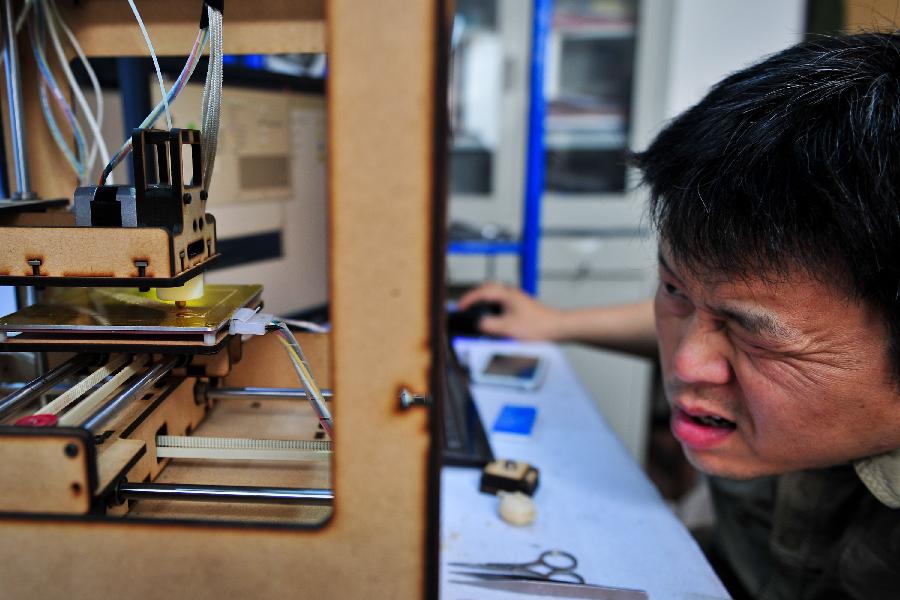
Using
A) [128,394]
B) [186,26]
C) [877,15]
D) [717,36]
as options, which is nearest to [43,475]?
[128,394]

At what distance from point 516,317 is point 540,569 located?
0.83 m

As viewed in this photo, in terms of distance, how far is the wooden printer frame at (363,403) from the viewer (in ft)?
1.35

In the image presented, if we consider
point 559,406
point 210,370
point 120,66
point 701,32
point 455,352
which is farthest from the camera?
point 701,32

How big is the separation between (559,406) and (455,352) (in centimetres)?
30

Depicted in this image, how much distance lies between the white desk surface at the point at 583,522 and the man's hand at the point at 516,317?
37 cm

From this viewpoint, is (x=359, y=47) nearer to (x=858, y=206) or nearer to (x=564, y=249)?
(x=858, y=206)

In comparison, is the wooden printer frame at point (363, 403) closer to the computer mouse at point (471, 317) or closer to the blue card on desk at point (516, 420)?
the blue card on desk at point (516, 420)

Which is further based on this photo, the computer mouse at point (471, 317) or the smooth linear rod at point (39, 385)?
the computer mouse at point (471, 317)

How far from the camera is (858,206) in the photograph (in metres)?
0.59

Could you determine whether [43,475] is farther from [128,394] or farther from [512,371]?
[512,371]

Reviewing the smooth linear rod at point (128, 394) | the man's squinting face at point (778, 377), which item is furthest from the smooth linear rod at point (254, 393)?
the man's squinting face at point (778, 377)

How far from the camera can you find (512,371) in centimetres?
133

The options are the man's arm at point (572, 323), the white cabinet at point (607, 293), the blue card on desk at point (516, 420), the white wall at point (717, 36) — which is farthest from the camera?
the white cabinet at point (607, 293)

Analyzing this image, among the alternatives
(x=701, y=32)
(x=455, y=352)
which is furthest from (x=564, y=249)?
(x=455, y=352)
